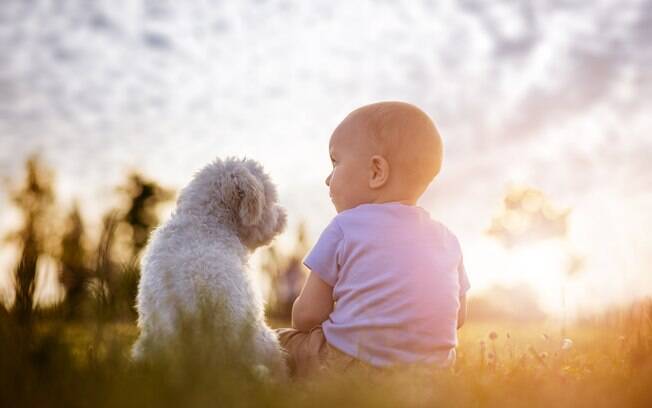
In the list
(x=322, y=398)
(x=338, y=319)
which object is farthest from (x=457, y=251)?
(x=322, y=398)

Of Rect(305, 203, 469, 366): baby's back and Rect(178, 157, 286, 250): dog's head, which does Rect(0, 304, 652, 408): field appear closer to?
Rect(305, 203, 469, 366): baby's back

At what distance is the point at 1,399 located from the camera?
2.38m

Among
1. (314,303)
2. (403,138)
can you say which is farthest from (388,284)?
(403,138)

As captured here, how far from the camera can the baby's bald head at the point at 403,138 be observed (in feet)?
14.2

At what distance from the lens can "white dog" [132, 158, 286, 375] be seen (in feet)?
12.6

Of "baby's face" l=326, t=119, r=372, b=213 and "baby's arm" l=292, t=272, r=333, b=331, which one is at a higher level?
"baby's face" l=326, t=119, r=372, b=213

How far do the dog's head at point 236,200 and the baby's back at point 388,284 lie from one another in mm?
711

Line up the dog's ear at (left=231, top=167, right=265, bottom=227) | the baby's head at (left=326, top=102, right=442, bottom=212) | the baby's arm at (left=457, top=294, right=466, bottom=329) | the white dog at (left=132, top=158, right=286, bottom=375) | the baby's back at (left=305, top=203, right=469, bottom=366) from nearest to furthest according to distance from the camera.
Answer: the white dog at (left=132, top=158, right=286, bottom=375) → the baby's back at (left=305, top=203, right=469, bottom=366) → the baby's head at (left=326, top=102, right=442, bottom=212) → the dog's ear at (left=231, top=167, right=265, bottom=227) → the baby's arm at (left=457, top=294, right=466, bottom=329)

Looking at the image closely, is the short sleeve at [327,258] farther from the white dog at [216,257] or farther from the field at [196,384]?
the field at [196,384]

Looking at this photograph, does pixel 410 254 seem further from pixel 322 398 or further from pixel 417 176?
pixel 322 398

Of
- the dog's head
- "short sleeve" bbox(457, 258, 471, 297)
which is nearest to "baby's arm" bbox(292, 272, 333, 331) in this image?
the dog's head

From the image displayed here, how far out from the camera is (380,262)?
406 centimetres

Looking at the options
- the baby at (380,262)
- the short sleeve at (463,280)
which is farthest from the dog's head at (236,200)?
the short sleeve at (463,280)

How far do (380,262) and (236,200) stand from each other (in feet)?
4.33
